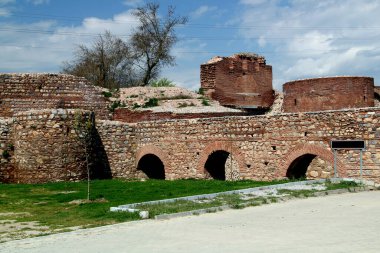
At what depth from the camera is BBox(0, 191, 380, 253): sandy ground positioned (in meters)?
7.05

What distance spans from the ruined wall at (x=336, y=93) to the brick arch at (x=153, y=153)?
7620 mm

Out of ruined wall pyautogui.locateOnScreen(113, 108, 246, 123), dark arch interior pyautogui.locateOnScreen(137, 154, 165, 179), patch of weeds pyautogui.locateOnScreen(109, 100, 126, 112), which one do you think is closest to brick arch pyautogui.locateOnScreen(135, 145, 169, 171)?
dark arch interior pyautogui.locateOnScreen(137, 154, 165, 179)

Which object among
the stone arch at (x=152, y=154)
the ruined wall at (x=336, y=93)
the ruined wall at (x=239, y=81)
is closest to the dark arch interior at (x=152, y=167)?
the stone arch at (x=152, y=154)

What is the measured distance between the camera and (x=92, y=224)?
375 inches

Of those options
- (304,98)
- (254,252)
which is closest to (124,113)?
(304,98)

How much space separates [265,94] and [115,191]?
16574mm

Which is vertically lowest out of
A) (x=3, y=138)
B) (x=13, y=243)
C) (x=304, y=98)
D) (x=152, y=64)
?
(x=13, y=243)

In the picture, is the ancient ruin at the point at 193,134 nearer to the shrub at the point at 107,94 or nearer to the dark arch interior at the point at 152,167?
the dark arch interior at the point at 152,167

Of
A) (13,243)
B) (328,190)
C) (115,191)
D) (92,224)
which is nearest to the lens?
(13,243)

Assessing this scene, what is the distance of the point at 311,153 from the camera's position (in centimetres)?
1551

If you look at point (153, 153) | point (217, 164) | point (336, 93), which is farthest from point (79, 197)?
point (336, 93)

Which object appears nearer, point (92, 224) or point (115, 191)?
point (92, 224)

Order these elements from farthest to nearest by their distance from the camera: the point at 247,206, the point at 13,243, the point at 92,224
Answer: the point at 247,206 < the point at 92,224 < the point at 13,243

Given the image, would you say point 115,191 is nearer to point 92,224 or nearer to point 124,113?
point 92,224
